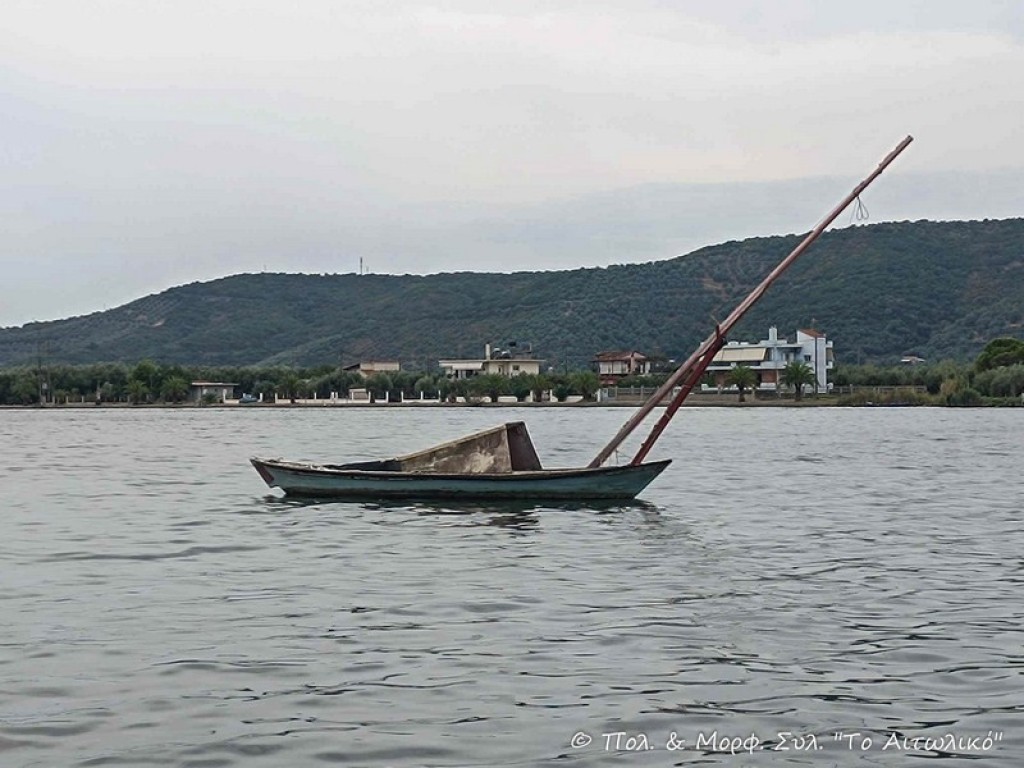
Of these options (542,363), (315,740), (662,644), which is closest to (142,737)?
(315,740)

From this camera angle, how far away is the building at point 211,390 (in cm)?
17312

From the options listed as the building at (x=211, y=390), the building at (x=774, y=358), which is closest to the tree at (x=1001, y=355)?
the building at (x=774, y=358)

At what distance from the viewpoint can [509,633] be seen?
46.4 ft

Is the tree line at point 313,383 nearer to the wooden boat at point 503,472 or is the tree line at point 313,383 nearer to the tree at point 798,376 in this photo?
the tree at point 798,376

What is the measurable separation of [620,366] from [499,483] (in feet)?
456

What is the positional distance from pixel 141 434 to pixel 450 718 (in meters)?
72.8

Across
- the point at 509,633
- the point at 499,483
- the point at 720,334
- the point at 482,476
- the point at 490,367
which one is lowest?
the point at 509,633

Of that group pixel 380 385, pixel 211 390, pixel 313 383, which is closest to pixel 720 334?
pixel 380 385

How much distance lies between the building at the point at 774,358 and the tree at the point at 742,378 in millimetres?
4436

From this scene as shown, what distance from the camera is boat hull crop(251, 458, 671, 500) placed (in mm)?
27844

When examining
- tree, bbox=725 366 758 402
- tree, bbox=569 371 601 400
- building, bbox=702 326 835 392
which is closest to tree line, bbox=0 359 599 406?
tree, bbox=569 371 601 400

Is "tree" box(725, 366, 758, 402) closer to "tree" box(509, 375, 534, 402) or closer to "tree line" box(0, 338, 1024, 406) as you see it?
"tree line" box(0, 338, 1024, 406)

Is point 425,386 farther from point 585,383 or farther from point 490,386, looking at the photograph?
point 585,383

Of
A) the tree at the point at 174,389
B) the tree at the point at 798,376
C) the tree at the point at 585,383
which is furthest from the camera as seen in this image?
the tree at the point at 174,389
